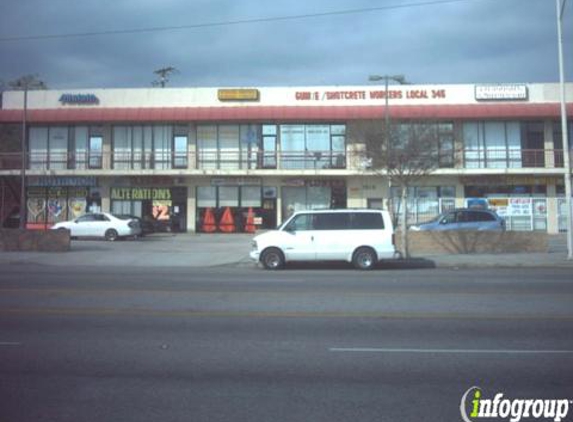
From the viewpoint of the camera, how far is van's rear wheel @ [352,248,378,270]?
16.9 m

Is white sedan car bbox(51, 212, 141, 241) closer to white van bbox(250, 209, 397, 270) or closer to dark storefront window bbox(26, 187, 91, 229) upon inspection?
dark storefront window bbox(26, 187, 91, 229)

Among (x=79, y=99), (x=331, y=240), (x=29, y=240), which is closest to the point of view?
(x=331, y=240)

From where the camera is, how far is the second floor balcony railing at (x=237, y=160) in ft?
110

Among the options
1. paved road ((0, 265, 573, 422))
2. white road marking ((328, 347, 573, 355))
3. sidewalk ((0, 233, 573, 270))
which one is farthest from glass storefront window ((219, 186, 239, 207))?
white road marking ((328, 347, 573, 355))

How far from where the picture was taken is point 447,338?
7160 millimetres

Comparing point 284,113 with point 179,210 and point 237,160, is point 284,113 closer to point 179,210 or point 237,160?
point 237,160

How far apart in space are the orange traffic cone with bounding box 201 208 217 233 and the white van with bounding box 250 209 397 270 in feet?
57.7

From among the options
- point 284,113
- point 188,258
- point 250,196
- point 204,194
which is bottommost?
point 188,258

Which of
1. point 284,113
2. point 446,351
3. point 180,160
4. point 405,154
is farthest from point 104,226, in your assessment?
point 446,351

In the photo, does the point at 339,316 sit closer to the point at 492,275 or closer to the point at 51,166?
the point at 492,275

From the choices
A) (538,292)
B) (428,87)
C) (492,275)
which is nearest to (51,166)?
(428,87)

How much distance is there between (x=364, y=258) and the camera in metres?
17.0

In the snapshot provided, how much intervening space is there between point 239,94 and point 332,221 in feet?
63.8

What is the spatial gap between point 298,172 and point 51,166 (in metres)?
17.3
